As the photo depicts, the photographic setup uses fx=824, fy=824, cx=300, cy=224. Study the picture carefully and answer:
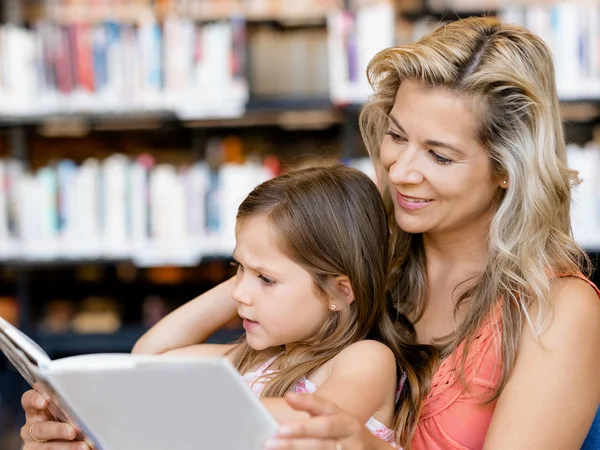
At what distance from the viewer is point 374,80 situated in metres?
1.65

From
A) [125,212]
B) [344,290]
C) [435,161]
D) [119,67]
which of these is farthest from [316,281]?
[119,67]

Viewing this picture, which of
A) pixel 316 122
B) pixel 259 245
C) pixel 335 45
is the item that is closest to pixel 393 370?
pixel 259 245

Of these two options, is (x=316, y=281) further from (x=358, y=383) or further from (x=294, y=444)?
(x=294, y=444)

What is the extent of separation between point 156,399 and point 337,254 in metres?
0.53

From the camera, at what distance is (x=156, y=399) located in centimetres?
93

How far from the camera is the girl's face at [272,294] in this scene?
1.37 meters

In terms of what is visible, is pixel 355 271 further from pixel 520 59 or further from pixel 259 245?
pixel 520 59

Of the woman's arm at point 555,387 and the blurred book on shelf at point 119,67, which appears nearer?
the woman's arm at point 555,387

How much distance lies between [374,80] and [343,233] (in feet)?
1.34

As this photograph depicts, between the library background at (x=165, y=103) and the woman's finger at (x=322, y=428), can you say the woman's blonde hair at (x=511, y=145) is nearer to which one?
the woman's finger at (x=322, y=428)

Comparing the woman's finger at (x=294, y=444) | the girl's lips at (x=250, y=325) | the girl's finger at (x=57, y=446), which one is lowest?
the girl's finger at (x=57, y=446)

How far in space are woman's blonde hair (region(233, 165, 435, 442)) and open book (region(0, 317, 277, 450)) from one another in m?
0.37

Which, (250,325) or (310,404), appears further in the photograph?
(250,325)

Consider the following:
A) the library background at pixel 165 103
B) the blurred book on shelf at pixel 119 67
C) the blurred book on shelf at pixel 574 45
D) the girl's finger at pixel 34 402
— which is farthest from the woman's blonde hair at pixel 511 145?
the blurred book on shelf at pixel 119 67
